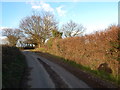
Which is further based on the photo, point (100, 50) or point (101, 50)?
point (100, 50)

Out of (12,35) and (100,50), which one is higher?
(12,35)

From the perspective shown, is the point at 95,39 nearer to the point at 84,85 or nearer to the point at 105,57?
the point at 105,57

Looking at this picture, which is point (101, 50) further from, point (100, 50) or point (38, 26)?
point (38, 26)

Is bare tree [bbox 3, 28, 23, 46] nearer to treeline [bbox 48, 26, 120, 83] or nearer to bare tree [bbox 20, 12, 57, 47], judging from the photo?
bare tree [bbox 20, 12, 57, 47]

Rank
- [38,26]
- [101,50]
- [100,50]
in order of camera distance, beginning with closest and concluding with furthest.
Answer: [101,50], [100,50], [38,26]

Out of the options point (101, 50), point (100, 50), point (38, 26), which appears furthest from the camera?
point (38, 26)

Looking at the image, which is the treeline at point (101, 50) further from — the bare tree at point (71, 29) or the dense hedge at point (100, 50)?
the bare tree at point (71, 29)

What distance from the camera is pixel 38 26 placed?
140ft

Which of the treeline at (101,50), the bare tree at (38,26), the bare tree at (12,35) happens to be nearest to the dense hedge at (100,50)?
the treeline at (101,50)

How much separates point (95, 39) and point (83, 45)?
2234mm

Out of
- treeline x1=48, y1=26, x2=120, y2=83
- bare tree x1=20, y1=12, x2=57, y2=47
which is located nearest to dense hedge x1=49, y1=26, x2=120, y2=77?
treeline x1=48, y1=26, x2=120, y2=83

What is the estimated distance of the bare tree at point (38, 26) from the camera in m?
42.4

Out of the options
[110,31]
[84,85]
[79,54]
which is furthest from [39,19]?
[84,85]

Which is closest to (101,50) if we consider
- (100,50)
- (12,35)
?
(100,50)
